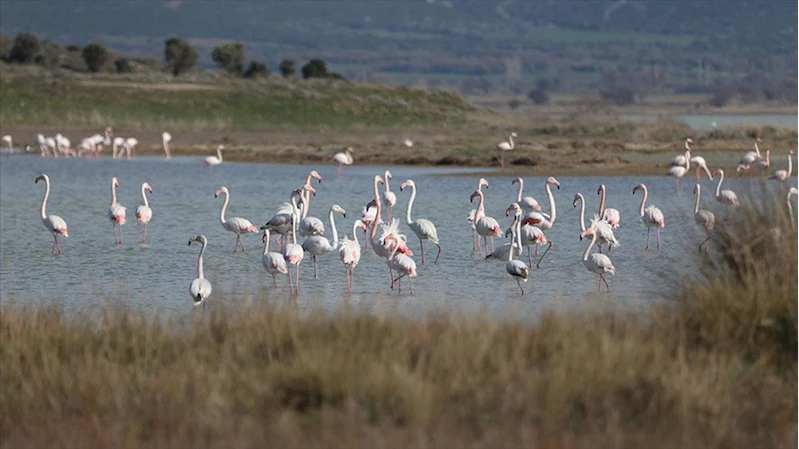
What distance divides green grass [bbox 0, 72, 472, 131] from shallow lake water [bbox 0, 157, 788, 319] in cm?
1892

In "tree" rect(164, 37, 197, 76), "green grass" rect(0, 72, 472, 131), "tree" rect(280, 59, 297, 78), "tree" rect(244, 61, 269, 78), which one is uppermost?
"tree" rect(164, 37, 197, 76)

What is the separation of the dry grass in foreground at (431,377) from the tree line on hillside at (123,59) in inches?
2587

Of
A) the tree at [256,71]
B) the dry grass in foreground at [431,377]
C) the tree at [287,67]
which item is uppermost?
the tree at [287,67]

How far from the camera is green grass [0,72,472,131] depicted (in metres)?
50.6

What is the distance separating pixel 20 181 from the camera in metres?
29.6

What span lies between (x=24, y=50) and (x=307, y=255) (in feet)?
208

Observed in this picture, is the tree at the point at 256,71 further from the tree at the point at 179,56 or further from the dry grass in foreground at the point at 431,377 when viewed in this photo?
the dry grass in foreground at the point at 431,377

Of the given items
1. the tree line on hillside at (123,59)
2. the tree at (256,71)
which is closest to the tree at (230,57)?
the tree line on hillside at (123,59)

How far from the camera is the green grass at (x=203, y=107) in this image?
5057 centimetres

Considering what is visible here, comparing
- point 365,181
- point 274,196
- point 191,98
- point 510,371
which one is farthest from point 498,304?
point 191,98

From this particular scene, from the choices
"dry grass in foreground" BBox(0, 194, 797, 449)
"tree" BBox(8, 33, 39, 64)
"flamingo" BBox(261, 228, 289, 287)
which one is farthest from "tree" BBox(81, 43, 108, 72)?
"dry grass in foreground" BBox(0, 194, 797, 449)

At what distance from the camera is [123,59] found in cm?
7856

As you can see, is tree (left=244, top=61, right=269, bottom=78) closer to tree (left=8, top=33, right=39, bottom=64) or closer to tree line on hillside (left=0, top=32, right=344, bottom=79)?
tree line on hillside (left=0, top=32, right=344, bottom=79)

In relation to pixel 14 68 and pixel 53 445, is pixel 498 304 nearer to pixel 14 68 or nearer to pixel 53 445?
pixel 53 445
